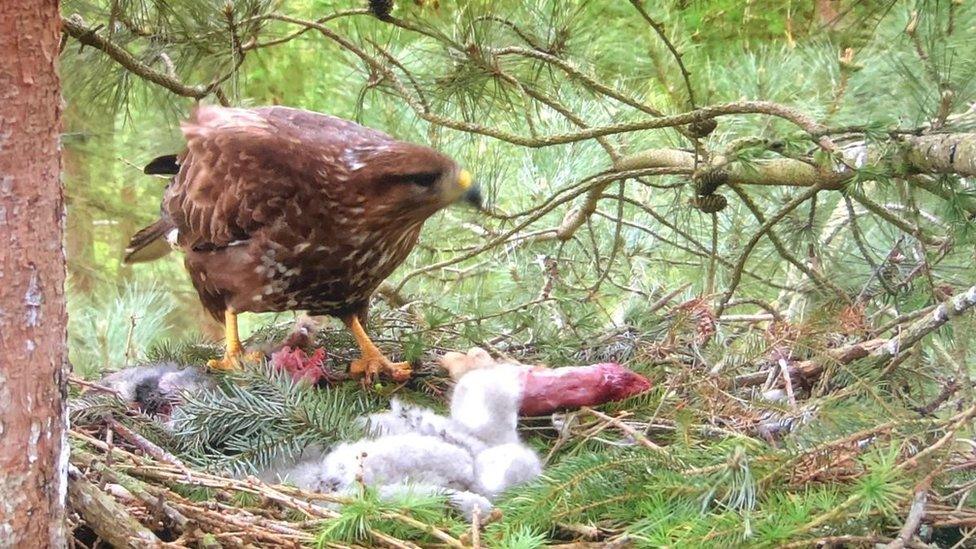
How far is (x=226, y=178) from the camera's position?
2221 mm

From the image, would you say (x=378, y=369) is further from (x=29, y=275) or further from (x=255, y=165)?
(x=29, y=275)

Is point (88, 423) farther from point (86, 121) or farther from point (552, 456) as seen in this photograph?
point (86, 121)

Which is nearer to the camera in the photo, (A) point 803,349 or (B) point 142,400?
(A) point 803,349

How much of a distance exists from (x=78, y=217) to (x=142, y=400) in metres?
3.25

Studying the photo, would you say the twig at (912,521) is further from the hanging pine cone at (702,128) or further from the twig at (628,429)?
the hanging pine cone at (702,128)

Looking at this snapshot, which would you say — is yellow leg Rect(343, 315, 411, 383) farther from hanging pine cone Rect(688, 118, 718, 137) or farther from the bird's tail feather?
hanging pine cone Rect(688, 118, 718, 137)

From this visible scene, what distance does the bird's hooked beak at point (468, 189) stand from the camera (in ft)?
6.70

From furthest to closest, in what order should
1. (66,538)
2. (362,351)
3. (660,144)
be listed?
(660,144) < (362,351) < (66,538)

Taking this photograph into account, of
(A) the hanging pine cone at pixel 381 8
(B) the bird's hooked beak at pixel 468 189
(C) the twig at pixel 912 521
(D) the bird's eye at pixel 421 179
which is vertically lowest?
(C) the twig at pixel 912 521

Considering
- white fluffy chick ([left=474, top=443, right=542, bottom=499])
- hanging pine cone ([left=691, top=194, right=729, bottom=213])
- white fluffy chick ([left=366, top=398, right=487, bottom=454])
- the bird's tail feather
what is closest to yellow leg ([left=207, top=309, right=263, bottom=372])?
the bird's tail feather

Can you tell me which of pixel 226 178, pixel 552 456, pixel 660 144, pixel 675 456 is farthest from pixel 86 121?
pixel 675 456

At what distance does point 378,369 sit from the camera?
2.26 m

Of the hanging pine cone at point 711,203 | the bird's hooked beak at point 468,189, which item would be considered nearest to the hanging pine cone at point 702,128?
the hanging pine cone at point 711,203

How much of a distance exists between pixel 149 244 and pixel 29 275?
1781 millimetres
